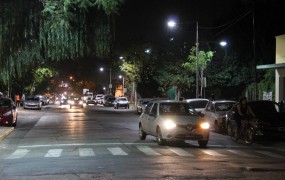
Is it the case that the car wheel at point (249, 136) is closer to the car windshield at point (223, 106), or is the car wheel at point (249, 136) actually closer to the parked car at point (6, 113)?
the car windshield at point (223, 106)

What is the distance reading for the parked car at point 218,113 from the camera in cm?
2670

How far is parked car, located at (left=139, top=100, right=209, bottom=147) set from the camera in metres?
18.9

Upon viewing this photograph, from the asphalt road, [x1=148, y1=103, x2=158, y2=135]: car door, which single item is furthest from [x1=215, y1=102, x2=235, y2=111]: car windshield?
[x1=148, y1=103, x2=158, y2=135]: car door

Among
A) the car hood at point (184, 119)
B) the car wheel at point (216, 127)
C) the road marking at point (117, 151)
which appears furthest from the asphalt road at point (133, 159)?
the car wheel at point (216, 127)

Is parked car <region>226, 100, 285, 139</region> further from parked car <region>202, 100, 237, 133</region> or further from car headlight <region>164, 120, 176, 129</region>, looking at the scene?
parked car <region>202, 100, 237, 133</region>

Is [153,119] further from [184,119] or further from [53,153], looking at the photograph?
[53,153]

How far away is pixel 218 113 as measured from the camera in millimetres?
27078

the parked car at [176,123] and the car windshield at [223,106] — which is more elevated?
the car windshield at [223,106]

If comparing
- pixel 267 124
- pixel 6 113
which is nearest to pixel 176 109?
pixel 267 124

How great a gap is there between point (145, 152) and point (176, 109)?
4008mm

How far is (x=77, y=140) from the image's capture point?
2192cm

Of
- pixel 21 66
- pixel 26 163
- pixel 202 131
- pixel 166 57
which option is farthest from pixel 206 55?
pixel 26 163

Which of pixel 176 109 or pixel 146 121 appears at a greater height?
pixel 176 109

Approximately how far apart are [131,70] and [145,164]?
5767 centimetres
